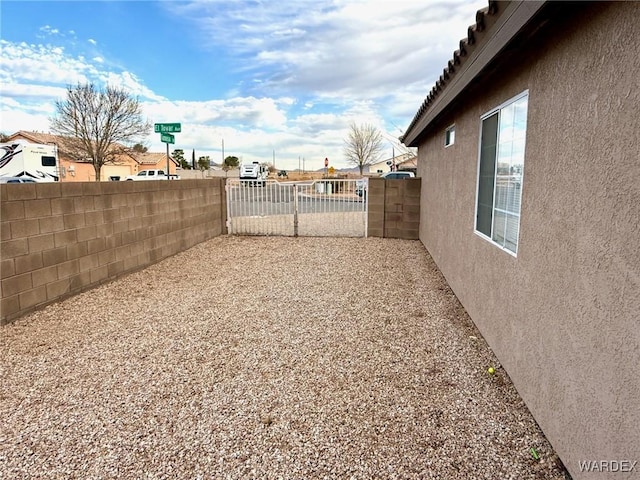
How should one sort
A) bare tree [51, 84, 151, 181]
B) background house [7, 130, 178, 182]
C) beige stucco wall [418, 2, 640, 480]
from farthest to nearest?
background house [7, 130, 178, 182] → bare tree [51, 84, 151, 181] → beige stucco wall [418, 2, 640, 480]

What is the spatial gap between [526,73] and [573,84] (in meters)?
0.96

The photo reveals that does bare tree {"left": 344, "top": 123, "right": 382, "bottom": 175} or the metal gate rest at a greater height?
bare tree {"left": 344, "top": 123, "right": 382, "bottom": 175}

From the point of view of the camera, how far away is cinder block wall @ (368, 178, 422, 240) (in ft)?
35.3

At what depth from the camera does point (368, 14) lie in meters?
7.52

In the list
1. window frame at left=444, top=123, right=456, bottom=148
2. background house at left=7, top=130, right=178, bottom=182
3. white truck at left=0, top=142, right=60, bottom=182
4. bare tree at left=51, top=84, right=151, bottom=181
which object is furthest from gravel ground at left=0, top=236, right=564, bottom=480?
background house at left=7, top=130, right=178, bottom=182

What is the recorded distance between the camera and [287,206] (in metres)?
12.0

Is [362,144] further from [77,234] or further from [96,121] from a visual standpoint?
[77,234]

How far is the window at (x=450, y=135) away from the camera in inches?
251

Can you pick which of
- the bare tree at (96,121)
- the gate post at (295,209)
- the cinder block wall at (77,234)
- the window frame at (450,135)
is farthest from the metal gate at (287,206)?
the bare tree at (96,121)

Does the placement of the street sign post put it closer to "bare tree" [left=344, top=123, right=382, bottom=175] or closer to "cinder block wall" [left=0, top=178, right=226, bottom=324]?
"cinder block wall" [left=0, top=178, right=226, bottom=324]

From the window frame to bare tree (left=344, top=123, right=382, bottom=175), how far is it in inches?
1438

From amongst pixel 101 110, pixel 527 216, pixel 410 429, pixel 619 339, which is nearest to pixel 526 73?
pixel 527 216

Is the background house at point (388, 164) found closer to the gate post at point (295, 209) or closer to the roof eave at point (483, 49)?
the gate post at point (295, 209)

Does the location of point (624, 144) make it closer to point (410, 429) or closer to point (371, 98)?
point (410, 429)
